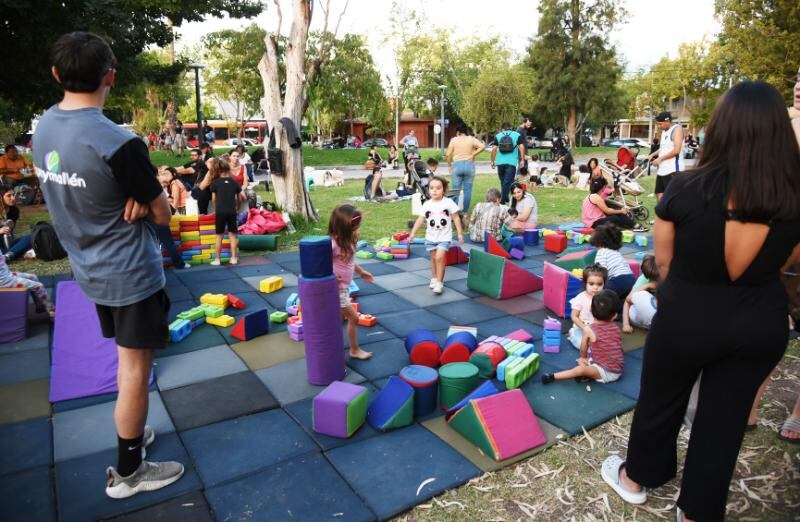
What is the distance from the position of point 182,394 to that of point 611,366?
11.3 ft

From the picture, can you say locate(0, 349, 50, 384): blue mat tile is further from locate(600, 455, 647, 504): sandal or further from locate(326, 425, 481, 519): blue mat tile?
locate(600, 455, 647, 504): sandal

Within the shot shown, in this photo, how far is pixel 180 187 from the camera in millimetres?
9633

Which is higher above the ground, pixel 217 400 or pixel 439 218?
pixel 439 218

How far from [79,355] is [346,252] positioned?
7.68ft

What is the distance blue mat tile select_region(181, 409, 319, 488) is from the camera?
3238mm

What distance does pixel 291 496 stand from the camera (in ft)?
9.78

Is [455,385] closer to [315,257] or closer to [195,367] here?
[315,257]

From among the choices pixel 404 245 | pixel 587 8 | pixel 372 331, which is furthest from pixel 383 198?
pixel 587 8

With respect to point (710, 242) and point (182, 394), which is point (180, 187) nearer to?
point (182, 394)

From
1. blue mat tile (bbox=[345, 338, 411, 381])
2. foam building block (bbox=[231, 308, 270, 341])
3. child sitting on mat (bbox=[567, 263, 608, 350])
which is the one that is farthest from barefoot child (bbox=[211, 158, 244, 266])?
child sitting on mat (bbox=[567, 263, 608, 350])

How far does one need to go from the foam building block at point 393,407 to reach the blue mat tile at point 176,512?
1.20m

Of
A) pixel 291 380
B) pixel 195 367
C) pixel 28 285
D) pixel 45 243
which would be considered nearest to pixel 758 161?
pixel 291 380

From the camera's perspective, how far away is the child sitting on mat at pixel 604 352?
4324 millimetres

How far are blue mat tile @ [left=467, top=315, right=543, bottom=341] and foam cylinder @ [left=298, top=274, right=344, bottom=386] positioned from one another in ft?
5.53
